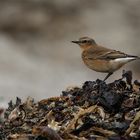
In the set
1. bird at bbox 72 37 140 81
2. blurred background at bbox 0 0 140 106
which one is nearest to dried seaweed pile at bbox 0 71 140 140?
bird at bbox 72 37 140 81

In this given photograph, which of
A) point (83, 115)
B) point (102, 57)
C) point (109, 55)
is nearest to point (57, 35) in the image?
point (102, 57)

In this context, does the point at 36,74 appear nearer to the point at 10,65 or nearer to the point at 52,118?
the point at 10,65

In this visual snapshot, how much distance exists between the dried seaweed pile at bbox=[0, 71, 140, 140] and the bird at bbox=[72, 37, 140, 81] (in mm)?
2530

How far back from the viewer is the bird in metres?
11.9

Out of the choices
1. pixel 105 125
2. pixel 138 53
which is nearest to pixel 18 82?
pixel 138 53

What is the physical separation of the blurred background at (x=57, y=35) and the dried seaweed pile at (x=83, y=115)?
920cm

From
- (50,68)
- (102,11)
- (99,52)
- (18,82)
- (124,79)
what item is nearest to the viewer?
(124,79)

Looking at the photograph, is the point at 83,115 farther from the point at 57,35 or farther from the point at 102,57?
the point at 57,35

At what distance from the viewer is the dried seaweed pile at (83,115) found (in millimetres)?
7785

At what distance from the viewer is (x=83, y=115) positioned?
820cm

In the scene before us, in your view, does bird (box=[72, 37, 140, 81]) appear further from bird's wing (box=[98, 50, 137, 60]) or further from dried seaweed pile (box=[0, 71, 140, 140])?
dried seaweed pile (box=[0, 71, 140, 140])

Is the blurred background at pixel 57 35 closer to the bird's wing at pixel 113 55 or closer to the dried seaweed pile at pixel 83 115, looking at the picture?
the bird's wing at pixel 113 55

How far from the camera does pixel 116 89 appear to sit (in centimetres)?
880

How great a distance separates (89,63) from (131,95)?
3.84 meters
